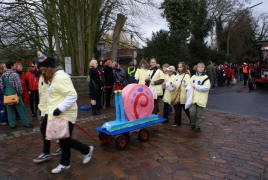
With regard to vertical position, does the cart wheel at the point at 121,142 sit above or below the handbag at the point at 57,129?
below

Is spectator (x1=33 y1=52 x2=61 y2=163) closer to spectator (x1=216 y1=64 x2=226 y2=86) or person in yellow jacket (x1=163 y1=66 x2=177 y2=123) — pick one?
person in yellow jacket (x1=163 y1=66 x2=177 y2=123)

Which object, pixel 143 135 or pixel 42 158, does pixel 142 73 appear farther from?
pixel 42 158

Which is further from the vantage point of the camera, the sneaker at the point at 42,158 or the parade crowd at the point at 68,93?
the sneaker at the point at 42,158

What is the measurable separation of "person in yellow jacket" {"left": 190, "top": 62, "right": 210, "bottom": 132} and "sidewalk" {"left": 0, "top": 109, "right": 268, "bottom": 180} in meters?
0.28

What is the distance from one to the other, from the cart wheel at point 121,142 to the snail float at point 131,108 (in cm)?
18

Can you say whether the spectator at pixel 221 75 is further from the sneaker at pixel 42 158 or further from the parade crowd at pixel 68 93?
the sneaker at pixel 42 158

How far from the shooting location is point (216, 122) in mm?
6094

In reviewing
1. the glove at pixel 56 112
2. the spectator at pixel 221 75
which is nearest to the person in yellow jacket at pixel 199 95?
the glove at pixel 56 112

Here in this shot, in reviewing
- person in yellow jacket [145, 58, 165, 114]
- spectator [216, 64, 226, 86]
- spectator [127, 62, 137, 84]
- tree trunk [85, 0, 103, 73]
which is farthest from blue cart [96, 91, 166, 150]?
spectator [216, 64, 226, 86]

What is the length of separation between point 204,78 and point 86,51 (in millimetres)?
10030

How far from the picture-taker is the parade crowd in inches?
119

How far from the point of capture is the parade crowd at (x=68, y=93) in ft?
9.95

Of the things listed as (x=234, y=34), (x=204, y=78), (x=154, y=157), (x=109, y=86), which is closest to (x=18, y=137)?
(x=154, y=157)

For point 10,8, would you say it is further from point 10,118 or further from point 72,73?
point 10,118
